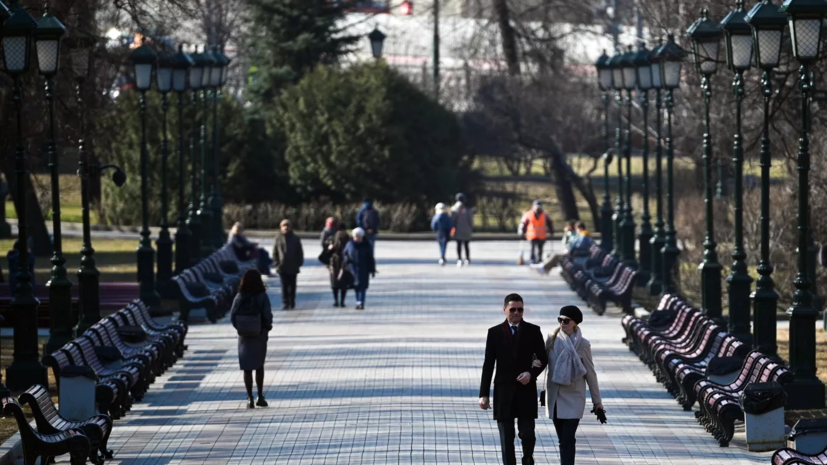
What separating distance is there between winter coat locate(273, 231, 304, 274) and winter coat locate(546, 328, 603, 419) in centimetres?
1425

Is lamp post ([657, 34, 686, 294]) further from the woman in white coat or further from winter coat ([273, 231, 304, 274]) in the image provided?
the woman in white coat

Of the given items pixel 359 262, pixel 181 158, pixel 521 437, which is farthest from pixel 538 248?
pixel 521 437

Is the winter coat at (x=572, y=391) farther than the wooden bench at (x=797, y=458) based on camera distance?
Yes

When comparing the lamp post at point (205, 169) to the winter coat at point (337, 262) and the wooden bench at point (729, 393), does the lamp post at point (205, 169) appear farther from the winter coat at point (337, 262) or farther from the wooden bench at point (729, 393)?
the wooden bench at point (729, 393)

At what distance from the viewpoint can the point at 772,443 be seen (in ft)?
44.3

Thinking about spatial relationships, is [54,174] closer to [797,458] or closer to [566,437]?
[566,437]

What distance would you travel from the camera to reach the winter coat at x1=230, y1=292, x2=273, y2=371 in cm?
1591

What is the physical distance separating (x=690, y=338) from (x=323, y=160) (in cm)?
3119

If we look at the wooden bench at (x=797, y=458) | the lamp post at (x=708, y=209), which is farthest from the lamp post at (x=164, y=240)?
the wooden bench at (x=797, y=458)

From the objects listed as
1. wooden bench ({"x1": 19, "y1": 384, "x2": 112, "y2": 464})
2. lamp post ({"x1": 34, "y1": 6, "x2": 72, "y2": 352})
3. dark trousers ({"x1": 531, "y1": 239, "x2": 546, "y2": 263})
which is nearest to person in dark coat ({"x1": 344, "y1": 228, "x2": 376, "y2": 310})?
lamp post ({"x1": 34, "y1": 6, "x2": 72, "y2": 352})

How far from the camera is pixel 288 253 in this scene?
2598 centimetres

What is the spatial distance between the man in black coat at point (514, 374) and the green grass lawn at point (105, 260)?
21.4 m

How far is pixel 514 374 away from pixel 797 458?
224 cm

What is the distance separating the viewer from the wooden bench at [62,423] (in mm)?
12047
